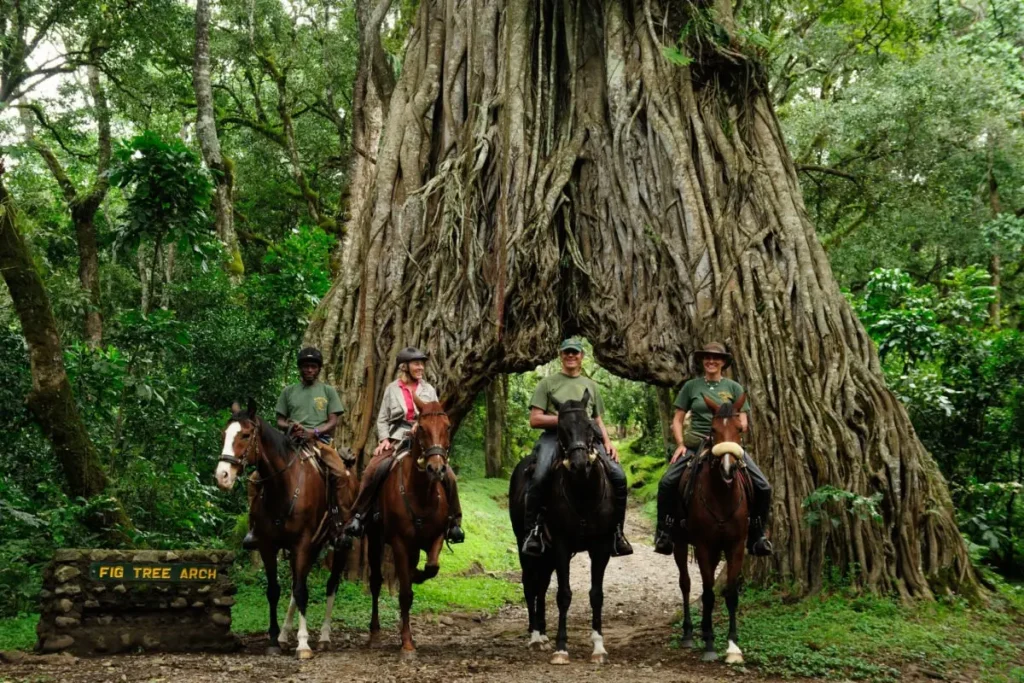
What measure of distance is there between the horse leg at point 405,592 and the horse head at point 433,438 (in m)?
0.95

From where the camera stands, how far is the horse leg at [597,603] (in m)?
8.26

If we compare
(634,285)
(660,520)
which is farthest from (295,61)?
(660,520)

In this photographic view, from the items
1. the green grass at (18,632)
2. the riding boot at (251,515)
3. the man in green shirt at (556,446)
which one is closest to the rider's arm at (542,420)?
the man in green shirt at (556,446)

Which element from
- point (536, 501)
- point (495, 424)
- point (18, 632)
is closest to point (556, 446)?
point (536, 501)

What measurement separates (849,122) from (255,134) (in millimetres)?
16315

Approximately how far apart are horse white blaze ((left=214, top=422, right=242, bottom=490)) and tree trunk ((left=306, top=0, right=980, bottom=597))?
13.8 feet

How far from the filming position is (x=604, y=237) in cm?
1333

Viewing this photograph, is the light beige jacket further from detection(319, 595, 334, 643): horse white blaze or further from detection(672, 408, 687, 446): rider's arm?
detection(672, 408, 687, 446): rider's arm

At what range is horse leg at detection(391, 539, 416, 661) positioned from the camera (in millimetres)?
8352

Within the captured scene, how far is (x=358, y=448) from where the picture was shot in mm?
12195

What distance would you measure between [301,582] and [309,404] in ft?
5.92

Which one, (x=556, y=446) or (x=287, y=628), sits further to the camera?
(x=287, y=628)

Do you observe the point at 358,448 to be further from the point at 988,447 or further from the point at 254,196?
the point at 254,196

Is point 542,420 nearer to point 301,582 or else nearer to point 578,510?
point 578,510
